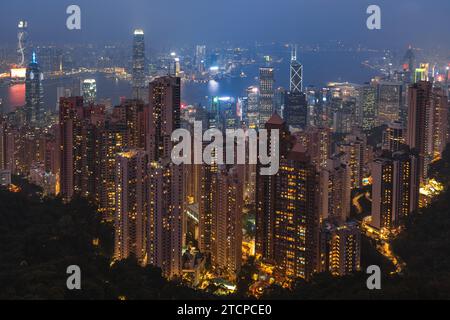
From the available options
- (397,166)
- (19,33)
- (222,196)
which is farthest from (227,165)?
(19,33)

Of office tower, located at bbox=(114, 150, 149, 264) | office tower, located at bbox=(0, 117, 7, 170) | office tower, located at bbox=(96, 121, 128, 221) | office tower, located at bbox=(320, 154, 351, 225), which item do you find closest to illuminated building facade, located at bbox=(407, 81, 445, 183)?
office tower, located at bbox=(320, 154, 351, 225)

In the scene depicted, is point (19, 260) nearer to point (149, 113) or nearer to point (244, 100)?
point (149, 113)

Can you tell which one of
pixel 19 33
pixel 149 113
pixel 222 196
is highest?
pixel 19 33

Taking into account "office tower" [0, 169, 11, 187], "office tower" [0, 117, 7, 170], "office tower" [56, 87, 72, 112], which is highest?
"office tower" [56, 87, 72, 112]

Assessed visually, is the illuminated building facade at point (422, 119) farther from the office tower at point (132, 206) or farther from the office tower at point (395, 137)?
the office tower at point (132, 206)

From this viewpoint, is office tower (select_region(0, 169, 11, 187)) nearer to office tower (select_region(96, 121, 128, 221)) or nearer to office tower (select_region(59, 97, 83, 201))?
office tower (select_region(59, 97, 83, 201))

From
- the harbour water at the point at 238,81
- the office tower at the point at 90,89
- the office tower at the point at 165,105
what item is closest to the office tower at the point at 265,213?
the office tower at the point at 165,105
